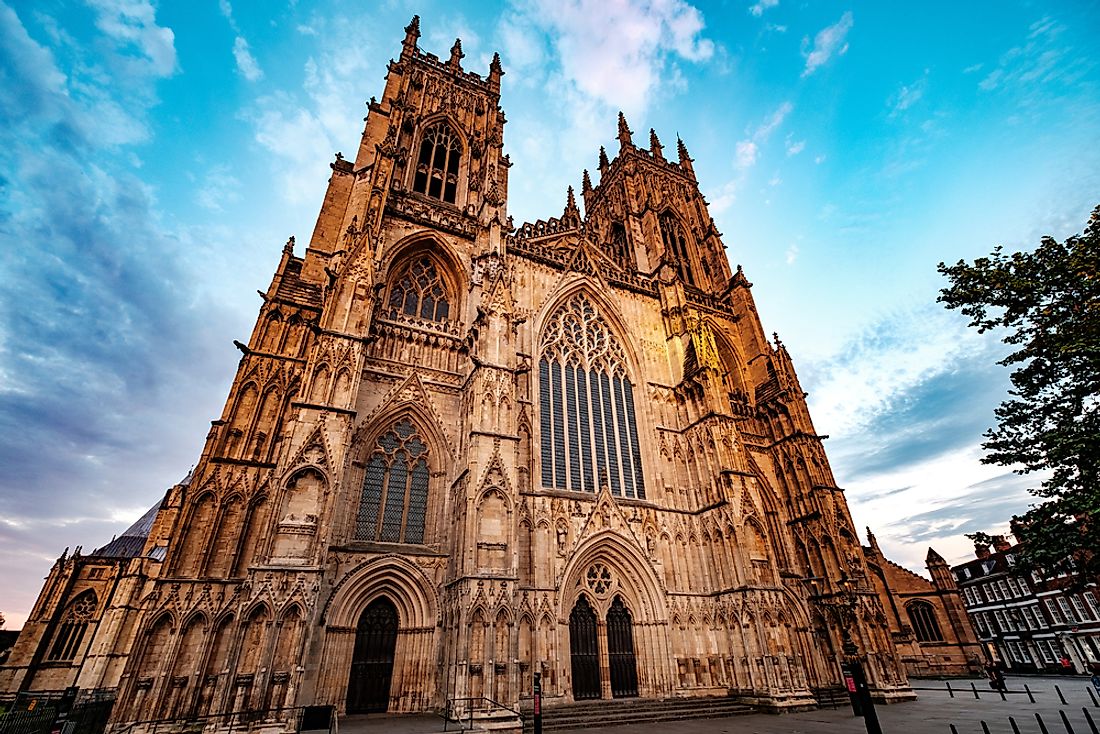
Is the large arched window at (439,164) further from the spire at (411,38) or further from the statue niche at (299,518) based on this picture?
the statue niche at (299,518)

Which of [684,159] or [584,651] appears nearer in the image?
[584,651]

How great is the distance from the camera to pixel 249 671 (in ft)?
36.2

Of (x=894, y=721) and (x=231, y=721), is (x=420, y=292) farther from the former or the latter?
(x=894, y=721)

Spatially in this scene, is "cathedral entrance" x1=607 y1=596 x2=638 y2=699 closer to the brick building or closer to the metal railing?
the metal railing

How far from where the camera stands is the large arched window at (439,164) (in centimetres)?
2439

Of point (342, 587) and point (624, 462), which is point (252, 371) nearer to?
point (342, 587)

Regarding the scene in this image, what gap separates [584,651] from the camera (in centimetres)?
1576

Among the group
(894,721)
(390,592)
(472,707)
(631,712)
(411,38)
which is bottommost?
(894,721)

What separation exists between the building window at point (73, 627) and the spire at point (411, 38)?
37167 mm

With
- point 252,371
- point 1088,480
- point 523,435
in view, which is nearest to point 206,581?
point 252,371

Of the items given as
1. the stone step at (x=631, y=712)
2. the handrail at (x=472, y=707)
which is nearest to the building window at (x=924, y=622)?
the stone step at (x=631, y=712)

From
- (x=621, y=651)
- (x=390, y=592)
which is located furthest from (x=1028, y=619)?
(x=390, y=592)

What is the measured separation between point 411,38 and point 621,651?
33561 millimetres

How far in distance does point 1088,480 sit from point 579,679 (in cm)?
1364
